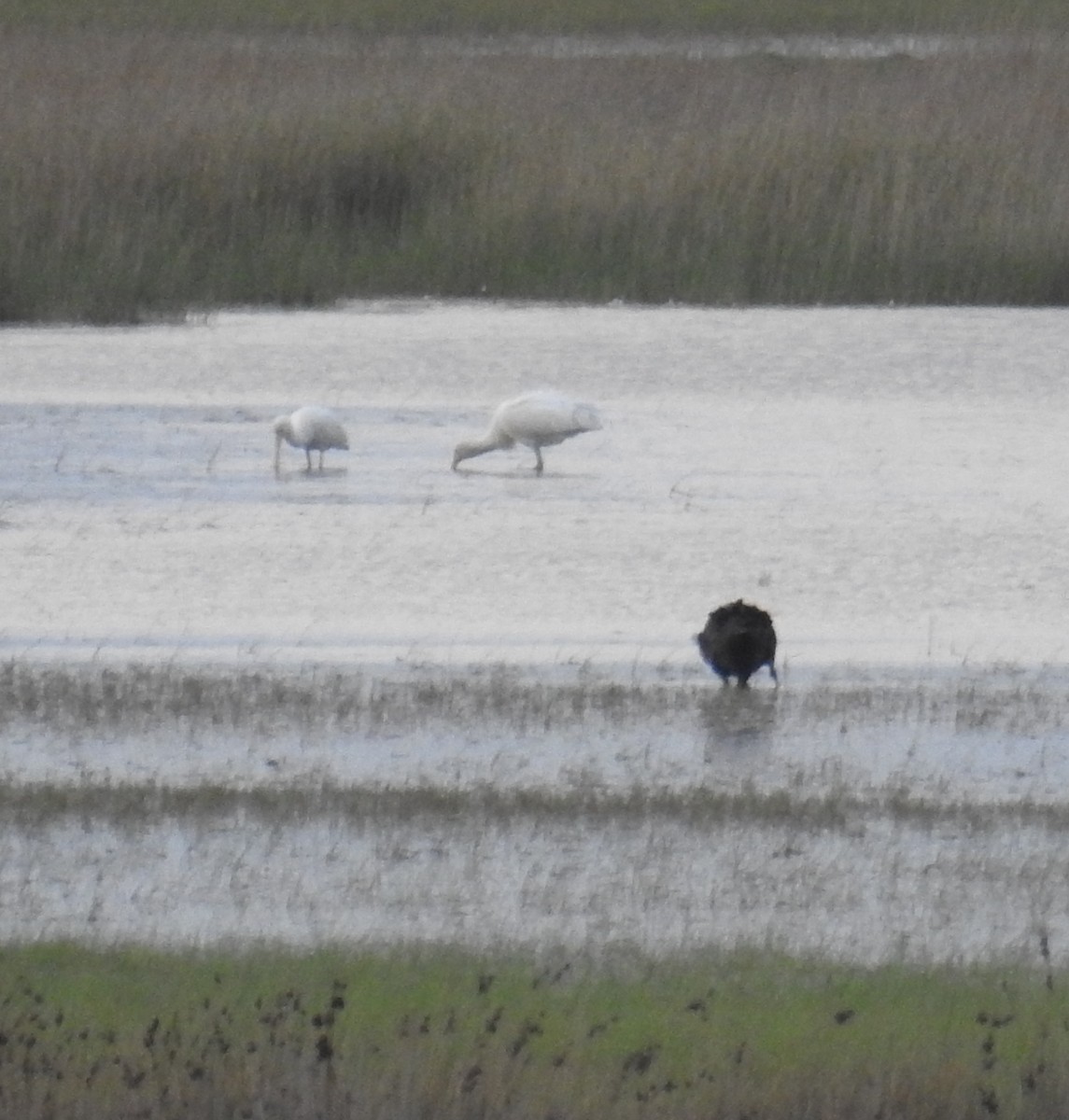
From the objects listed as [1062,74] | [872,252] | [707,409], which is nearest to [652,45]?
[1062,74]

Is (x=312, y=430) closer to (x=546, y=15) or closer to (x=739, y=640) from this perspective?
(x=739, y=640)

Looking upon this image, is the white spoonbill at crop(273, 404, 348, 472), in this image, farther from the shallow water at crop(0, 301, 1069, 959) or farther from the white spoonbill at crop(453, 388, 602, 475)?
the white spoonbill at crop(453, 388, 602, 475)

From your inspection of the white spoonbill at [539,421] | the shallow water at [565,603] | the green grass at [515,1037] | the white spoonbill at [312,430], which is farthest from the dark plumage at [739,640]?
the white spoonbill at [312,430]

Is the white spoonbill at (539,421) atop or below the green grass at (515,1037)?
atop

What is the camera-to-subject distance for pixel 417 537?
11.4 m

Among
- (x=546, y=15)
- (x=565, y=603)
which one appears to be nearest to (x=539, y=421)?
(x=565, y=603)

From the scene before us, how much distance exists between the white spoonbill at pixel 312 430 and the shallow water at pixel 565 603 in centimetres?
19

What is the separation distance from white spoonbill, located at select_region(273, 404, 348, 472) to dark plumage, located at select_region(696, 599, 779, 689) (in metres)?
4.78

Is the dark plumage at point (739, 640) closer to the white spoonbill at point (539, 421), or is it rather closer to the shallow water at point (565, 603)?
the shallow water at point (565, 603)

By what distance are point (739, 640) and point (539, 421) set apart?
4.79 meters

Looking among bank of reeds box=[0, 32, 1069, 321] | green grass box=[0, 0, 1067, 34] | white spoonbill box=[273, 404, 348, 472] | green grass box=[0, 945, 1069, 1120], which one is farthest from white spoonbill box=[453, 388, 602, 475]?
green grass box=[0, 0, 1067, 34]

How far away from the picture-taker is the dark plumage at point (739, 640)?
828 cm

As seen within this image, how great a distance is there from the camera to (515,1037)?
4777 mm

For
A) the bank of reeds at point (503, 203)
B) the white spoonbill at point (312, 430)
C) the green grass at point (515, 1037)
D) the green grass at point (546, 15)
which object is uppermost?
the green grass at point (546, 15)
